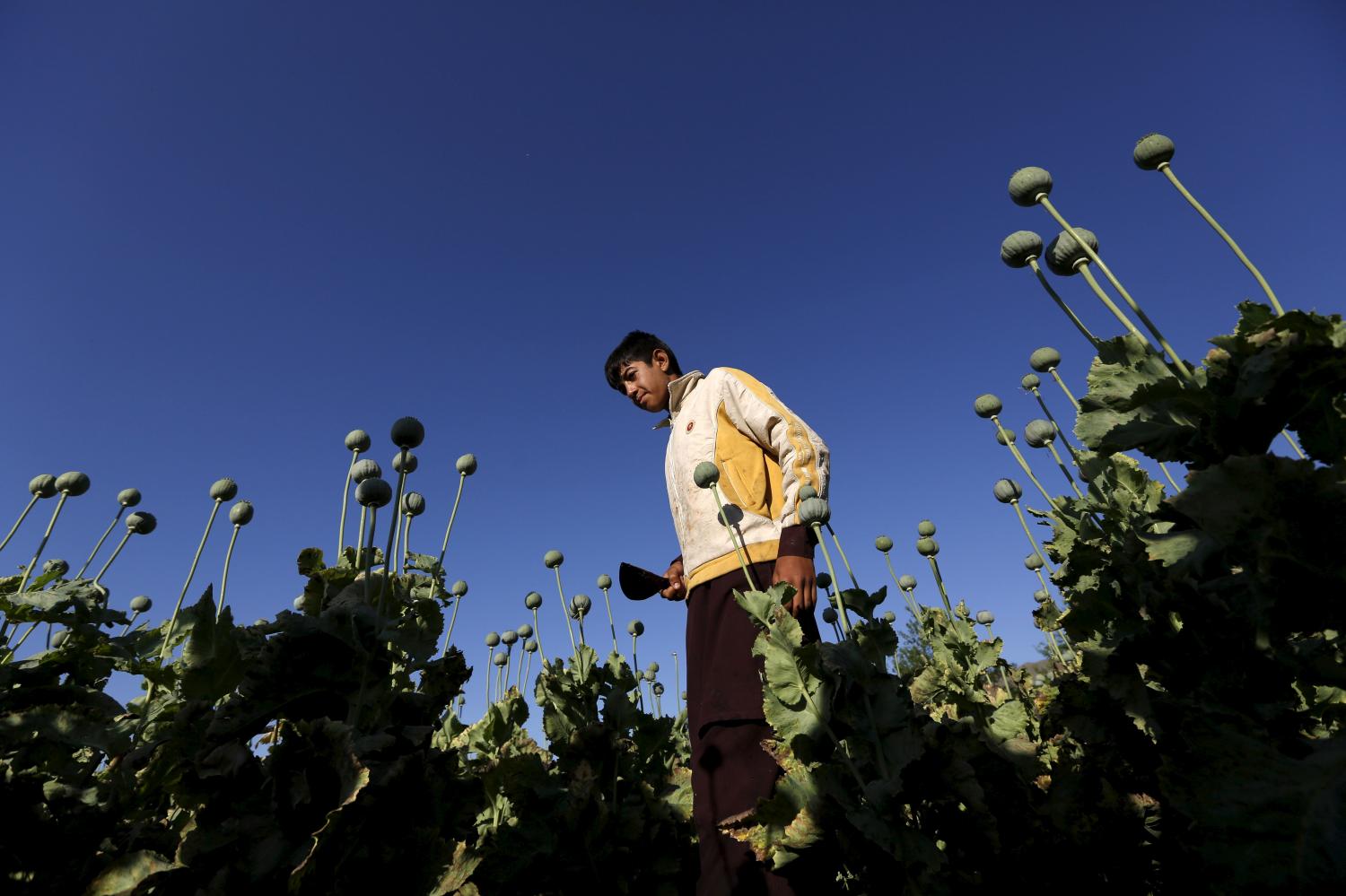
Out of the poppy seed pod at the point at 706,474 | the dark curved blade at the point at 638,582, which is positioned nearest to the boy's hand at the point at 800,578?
the poppy seed pod at the point at 706,474

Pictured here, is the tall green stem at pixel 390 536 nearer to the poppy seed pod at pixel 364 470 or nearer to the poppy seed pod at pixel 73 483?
the poppy seed pod at pixel 364 470

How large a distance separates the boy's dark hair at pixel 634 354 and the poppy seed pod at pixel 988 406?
76.9 inches

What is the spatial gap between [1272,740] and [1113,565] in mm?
1002

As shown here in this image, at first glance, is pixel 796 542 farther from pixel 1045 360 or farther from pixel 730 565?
pixel 1045 360

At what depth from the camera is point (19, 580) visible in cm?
314

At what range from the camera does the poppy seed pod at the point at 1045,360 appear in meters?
3.19

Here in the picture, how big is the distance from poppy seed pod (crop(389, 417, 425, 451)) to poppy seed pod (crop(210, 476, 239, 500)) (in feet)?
5.35

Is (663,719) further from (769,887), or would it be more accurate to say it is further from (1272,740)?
(1272,740)

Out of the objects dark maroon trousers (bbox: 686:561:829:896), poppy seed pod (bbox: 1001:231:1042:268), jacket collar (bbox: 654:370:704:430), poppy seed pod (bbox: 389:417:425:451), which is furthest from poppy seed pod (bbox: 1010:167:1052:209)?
poppy seed pod (bbox: 389:417:425:451)

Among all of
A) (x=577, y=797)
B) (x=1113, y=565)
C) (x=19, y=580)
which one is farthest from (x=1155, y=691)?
(x=19, y=580)

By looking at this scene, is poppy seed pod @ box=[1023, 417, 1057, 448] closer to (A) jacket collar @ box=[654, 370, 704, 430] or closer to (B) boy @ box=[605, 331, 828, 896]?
(B) boy @ box=[605, 331, 828, 896]

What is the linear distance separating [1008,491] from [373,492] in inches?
139

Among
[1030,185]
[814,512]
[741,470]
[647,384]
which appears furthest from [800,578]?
[647,384]

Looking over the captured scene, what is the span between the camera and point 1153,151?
6.86 ft
